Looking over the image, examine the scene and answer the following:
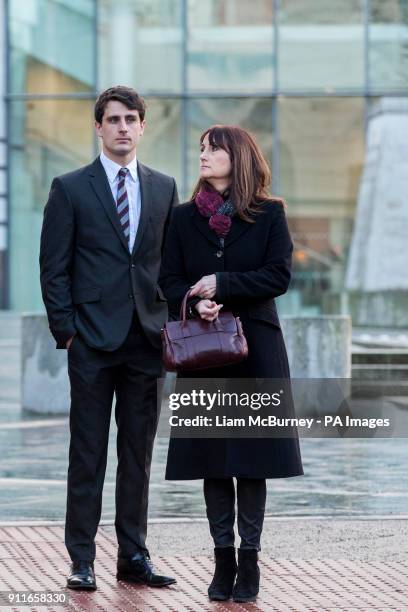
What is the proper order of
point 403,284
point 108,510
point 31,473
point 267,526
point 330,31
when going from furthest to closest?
point 330,31
point 403,284
point 31,473
point 108,510
point 267,526

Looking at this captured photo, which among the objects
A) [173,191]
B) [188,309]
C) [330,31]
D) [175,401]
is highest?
[330,31]

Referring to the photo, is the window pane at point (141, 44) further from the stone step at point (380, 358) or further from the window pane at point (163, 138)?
the stone step at point (380, 358)

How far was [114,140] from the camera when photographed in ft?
Answer: 22.2

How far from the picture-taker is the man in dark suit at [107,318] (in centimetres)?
666

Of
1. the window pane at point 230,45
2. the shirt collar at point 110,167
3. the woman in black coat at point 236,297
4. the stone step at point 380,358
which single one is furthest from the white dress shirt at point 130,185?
the window pane at point 230,45

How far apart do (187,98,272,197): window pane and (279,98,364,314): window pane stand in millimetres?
337

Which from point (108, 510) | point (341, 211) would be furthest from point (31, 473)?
point (341, 211)

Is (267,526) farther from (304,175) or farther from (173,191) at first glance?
(304,175)

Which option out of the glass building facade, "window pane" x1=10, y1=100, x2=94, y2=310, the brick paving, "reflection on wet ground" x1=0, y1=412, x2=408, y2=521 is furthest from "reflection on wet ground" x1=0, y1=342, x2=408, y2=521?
"window pane" x1=10, y1=100, x2=94, y2=310

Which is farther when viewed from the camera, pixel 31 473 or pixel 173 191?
pixel 31 473

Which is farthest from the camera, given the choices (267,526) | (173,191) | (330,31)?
(330,31)

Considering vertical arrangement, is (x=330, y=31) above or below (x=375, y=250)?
above

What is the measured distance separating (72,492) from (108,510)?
7.18 ft

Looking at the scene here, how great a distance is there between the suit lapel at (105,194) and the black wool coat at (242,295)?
10.9 inches
